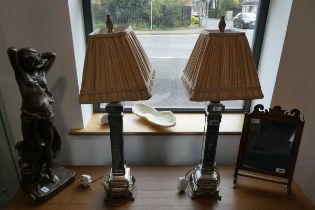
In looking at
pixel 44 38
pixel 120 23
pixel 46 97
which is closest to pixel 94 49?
pixel 46 97

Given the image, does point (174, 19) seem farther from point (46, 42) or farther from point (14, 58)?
point (14, 58)

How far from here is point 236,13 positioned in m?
1.24

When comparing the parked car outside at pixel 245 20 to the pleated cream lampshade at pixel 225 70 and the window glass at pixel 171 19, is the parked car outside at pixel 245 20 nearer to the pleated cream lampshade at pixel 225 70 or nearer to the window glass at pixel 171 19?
the window glass at pixel 171 19

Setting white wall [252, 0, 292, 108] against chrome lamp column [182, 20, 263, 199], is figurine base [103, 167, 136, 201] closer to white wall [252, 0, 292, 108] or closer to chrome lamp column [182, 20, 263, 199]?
chrome lamp column [182, 20, 263, 199]

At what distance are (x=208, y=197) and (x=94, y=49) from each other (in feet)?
2.41

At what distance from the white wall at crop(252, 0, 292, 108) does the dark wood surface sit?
0.40 meters

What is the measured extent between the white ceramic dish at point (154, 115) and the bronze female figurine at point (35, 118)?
1.39 ft

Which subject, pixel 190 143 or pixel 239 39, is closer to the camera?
pixel 239 39

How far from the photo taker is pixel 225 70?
81 centimetres

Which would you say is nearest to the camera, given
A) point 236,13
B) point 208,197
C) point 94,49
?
point 94,49

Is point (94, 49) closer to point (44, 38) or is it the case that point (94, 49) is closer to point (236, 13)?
point (44, 38)

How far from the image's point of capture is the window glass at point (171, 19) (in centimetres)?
123

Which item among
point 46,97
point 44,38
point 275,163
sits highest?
point 44,38

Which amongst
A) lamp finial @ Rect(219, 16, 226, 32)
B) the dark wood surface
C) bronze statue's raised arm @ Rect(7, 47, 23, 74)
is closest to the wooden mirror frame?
the dark wood surface
